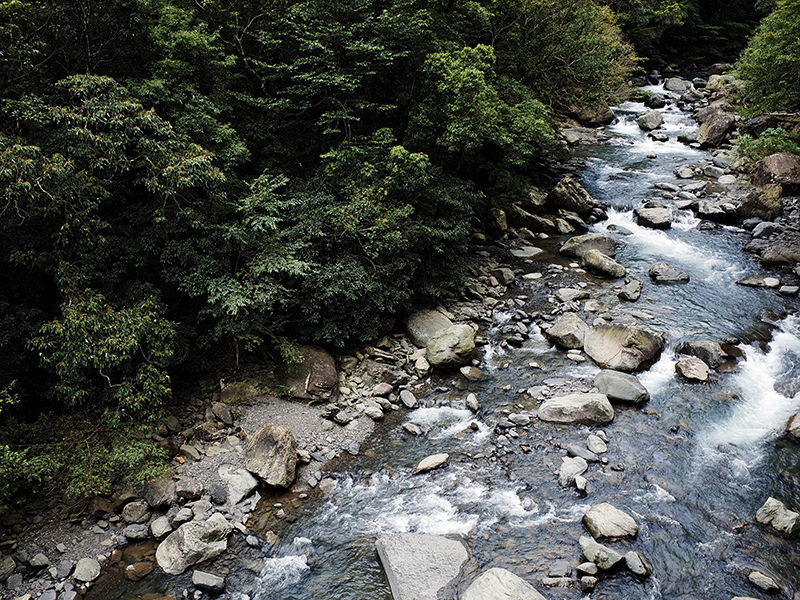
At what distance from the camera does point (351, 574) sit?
6766mm

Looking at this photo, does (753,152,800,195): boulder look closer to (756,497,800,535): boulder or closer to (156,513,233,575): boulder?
(756,497,800,535): boulder

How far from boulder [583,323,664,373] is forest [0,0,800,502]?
3.98 m

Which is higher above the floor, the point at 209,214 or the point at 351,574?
the point at 209,214

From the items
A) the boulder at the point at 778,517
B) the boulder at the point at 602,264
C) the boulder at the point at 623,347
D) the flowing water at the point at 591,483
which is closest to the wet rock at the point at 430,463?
the flowing water at the point at 591,483

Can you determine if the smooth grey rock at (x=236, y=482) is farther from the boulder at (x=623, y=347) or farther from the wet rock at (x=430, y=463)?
the boulder at (x=623, y=347)

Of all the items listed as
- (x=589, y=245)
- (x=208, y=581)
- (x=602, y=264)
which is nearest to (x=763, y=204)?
(x=589, y=245)

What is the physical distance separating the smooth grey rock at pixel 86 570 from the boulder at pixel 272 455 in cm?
250

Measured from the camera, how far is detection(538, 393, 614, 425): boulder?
902 cm

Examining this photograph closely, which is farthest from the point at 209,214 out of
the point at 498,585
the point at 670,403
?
the point at 670,403

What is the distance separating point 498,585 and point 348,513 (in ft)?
9.34

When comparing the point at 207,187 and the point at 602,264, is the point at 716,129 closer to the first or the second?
the point at 602,264

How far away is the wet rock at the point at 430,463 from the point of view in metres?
8.48

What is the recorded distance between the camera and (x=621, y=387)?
9.55 metres

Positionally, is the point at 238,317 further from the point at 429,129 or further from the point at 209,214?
the point at 429,129
